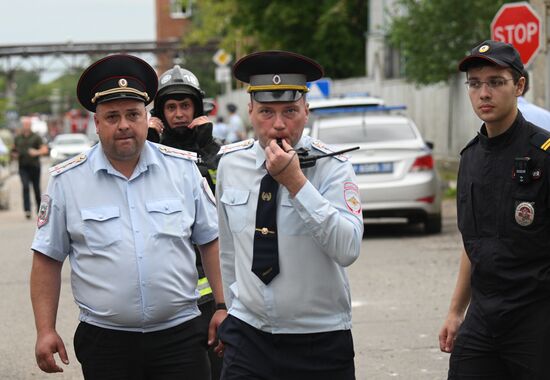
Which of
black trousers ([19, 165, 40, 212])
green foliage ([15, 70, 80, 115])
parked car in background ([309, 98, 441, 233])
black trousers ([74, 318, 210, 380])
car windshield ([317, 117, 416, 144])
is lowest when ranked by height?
green foliage ([15, 70, 80, 115])

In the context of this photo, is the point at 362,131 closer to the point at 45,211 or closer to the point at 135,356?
the point at 45,211

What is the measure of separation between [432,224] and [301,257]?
12516mm

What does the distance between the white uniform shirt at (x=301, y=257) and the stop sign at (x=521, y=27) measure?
10.9 metres

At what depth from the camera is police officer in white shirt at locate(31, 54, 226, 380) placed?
15.8 ft

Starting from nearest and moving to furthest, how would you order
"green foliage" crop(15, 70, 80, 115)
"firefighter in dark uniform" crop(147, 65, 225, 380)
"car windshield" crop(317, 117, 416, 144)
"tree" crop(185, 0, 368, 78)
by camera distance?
"firefighter in dark uniform" crop(147, 65, 225, 380) → "car windshield" crop(317, 117, 416, 144) → "tree" crop(185, 0, 368, 78) → "green foliage" crop(15, 70, 80, 115)

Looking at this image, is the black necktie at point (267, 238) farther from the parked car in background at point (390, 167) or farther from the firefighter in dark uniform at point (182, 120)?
the parked car in background at point (390, 167)

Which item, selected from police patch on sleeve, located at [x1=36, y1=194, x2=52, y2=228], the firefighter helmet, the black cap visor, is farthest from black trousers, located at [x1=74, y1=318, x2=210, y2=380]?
the firefighter helmet

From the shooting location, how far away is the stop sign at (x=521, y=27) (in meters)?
15.0

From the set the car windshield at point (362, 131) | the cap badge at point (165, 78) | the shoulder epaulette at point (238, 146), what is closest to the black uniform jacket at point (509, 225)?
the shoulder epaulette at point (238, 146)

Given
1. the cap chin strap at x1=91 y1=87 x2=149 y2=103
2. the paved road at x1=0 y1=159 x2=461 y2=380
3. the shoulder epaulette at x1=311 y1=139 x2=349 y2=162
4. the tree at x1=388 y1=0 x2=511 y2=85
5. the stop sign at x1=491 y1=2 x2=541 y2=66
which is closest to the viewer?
the shoulder epaulette at x1=311 y1=139 x2=349 y2=162

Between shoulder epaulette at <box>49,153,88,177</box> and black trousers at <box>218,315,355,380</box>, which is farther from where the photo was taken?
shoulder epaulette at <box>49,153,88,177</box>

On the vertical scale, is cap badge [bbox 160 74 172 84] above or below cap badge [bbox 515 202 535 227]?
above

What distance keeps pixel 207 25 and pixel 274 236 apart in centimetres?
4808

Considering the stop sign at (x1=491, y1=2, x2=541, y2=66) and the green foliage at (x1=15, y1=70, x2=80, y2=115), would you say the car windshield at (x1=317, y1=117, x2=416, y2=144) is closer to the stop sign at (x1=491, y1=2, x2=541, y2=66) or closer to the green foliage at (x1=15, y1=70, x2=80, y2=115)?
the stop sign at (x1=491, y1=2, x2=541, y2=66)
